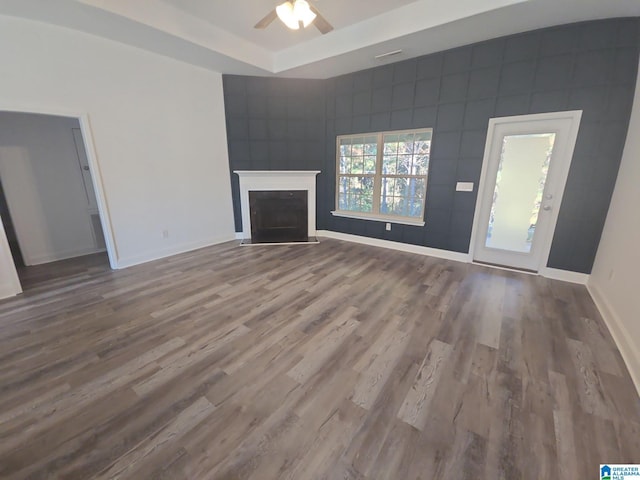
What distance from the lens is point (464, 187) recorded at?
3.93 m

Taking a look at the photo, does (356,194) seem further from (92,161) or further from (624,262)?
(92,161)

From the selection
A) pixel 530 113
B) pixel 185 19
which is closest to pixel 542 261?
pixel 530 113

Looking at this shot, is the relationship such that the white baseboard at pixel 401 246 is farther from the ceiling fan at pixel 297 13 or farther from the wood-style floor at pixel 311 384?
the ceiling fan at pixel 297 13

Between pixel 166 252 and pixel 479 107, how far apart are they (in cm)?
540

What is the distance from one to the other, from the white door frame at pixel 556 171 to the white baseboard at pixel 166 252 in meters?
4.53

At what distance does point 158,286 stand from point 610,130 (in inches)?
227

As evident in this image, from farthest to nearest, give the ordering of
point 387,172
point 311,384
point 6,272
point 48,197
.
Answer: point 387,172, point 48,197, point 6,272, point 311,384

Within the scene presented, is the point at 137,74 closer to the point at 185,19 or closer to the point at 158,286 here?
the point at 185,19

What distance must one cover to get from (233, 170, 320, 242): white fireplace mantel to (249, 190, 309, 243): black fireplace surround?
0.09 m

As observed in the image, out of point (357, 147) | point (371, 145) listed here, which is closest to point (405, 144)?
point (371, 145)

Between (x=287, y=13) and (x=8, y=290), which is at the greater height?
(x=287, y=13)

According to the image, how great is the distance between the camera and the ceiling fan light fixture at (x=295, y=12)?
8.14 feet

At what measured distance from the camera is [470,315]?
2635 mm

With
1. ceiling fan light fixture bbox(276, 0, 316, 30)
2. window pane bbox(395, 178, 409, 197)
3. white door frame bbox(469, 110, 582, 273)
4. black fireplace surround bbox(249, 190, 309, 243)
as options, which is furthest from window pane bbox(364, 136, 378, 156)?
ceiling fan light fixture bbox(276, 0, 316, 30)
